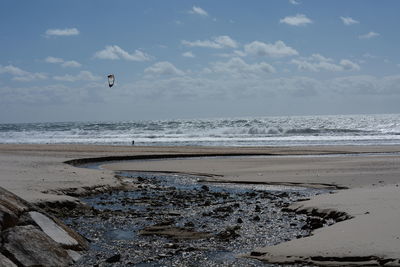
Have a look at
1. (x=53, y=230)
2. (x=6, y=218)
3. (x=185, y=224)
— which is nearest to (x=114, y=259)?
(x=53, y=230)

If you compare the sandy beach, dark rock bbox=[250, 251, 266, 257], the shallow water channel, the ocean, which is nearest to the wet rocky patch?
the shallow water channel

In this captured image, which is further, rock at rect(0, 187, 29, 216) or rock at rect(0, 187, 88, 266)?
rock at rect(0, 187, 29, 216)

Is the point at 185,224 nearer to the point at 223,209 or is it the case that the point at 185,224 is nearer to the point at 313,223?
the point at 223,209

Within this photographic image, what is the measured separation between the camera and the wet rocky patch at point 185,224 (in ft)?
24.5

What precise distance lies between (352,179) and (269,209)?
631 centimetres

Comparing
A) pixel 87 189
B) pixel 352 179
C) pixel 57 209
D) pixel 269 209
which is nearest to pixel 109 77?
pixel 87 189

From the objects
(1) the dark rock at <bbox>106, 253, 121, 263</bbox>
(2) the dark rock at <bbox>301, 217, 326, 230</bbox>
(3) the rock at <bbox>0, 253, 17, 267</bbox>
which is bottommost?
(1) the dark rock at <bbox>106, 253, 121, 263</bbox>

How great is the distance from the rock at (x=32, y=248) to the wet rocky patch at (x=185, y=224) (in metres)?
0.37

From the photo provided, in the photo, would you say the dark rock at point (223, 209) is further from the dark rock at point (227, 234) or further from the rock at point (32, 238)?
the rock at point (32, 238)

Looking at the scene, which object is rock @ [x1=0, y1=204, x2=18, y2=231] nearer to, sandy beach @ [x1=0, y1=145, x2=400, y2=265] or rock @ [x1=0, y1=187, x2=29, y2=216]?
rock @ [x1=0, y1=187, x2=29, y2=216]

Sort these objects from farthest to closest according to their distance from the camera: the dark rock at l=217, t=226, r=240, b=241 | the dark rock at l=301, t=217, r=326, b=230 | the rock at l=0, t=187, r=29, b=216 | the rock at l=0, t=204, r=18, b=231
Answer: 1. the dark rock at l=301, t=217, r=326, b=230
2. the dark rock at l=217, t=226, r=240, b=241
3. the rock at l=0, t=187, r=29, b=216
4. the rock at l=0, t=204, r=18, b=231

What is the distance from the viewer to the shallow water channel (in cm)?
743

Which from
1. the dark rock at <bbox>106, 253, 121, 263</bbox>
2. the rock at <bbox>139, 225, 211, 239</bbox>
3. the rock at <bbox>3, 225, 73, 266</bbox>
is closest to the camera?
the rock at <bbox>3, 225, 73, 266</bbox>

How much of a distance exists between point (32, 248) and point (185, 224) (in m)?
3.59
